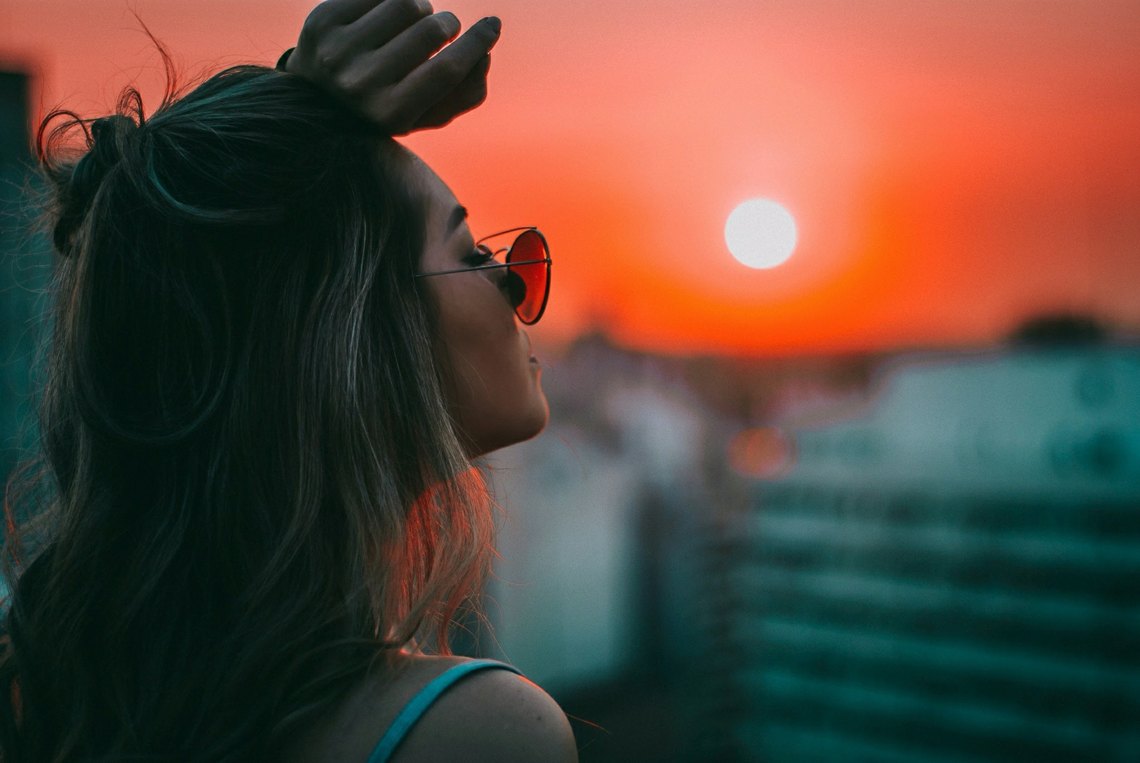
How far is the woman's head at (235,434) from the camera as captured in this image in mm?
1498

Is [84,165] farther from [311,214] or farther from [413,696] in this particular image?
[413,696]

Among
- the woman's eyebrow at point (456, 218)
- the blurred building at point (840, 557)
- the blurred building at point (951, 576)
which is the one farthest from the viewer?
the blurred building at point (951, 576)

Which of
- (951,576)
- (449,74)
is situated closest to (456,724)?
(449,74)

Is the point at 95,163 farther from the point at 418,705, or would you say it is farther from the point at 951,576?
the point at 951,576

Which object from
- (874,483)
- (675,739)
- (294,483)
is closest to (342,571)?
(294,483)

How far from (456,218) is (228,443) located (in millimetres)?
593

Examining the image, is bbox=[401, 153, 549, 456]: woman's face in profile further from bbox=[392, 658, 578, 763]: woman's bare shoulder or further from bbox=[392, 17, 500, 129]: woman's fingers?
bbox=[392, 658, 578, 763]: woman's bare shoulder

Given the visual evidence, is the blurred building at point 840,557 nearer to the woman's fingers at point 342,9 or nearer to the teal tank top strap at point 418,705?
the woman's fingers at point 342,9

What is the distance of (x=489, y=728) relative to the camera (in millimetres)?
1339

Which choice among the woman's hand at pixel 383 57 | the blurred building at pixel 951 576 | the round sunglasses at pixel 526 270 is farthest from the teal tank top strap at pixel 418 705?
the blurred building at pixel 951 576

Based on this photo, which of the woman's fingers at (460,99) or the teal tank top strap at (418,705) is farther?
the woman's fingers at (460,99)

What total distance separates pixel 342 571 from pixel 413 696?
26 cm

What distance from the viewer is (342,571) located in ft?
5.07

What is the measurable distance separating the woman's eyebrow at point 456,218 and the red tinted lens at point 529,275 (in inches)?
4.8
